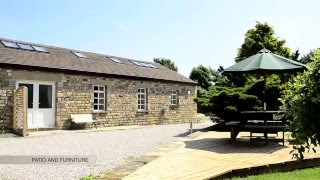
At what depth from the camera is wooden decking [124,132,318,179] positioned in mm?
5449

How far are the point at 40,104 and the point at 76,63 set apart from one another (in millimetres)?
3078

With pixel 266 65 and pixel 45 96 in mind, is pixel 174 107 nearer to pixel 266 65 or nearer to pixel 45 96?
pixel 45 96

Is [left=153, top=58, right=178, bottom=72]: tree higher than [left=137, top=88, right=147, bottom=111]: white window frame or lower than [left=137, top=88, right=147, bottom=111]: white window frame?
higher

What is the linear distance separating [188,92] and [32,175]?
17.4 meters

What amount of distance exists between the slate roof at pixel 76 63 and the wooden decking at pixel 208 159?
8573 mm

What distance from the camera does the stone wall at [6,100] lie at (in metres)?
13.4

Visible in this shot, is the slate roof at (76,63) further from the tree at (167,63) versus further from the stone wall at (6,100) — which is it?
the tree at (167,63)

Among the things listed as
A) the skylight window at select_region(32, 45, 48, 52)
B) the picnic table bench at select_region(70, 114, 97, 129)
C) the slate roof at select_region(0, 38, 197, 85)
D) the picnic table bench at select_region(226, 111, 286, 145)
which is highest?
the skylight window at select_region(32, 45, 48, 52)

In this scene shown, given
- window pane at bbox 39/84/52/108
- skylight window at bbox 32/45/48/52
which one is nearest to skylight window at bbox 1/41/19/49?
skylight window at bbox 32/45/48/52

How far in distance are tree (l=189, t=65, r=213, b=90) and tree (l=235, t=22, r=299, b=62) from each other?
13.4 m

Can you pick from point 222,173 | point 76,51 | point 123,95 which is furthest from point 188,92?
point 222,173

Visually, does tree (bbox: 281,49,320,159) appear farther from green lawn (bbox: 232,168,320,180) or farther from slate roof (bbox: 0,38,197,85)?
slate roof (bbox: 0,38,197,85)

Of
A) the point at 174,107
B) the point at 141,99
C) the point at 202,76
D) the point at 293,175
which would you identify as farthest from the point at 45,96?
the point at 202,76

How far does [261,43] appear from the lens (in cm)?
2111
